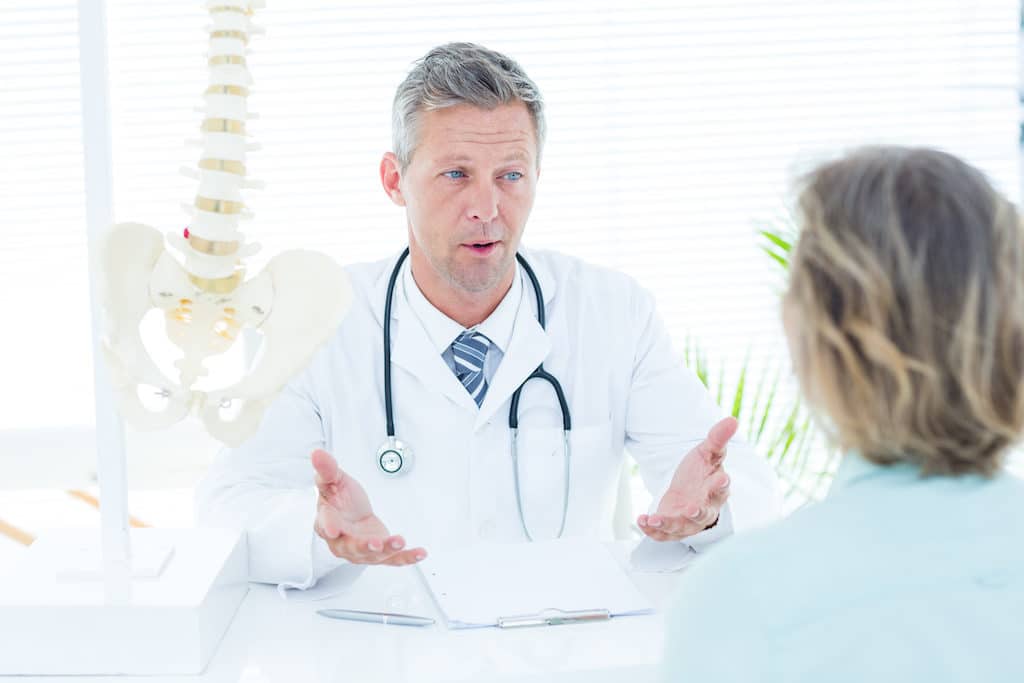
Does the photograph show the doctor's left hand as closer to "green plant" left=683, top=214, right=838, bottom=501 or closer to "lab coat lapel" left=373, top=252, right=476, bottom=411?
"lab coat lapel" left=373, top=252, right=476, bottom=411

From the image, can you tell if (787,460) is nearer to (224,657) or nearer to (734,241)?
(734,241)

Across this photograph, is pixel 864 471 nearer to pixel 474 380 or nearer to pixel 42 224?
pixel 474 380

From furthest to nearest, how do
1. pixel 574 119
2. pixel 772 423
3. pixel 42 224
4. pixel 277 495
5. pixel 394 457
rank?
pixel 772 423 < pixel 574 119 < pixel 42 224 < pixel 394 457 < pixel 277 495

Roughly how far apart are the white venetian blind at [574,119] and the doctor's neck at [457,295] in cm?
82

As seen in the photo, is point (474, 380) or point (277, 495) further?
point (474, 380)

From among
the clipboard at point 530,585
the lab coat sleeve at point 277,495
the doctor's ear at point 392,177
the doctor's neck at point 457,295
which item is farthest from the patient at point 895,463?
the doctor's ear at point 392,177

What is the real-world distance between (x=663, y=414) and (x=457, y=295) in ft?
1.41

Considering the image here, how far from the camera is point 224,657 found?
47.5 inches

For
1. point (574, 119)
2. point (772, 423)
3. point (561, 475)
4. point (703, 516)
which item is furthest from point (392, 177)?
point (772, 423)

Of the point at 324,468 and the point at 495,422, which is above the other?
the point at 324,468

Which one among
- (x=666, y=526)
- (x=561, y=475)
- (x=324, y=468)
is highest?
(x=324, y=468)

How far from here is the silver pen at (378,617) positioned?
1.27 meters

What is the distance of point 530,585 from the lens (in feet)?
4.43

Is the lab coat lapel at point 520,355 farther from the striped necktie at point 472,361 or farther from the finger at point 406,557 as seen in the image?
the finger at point 406,557
